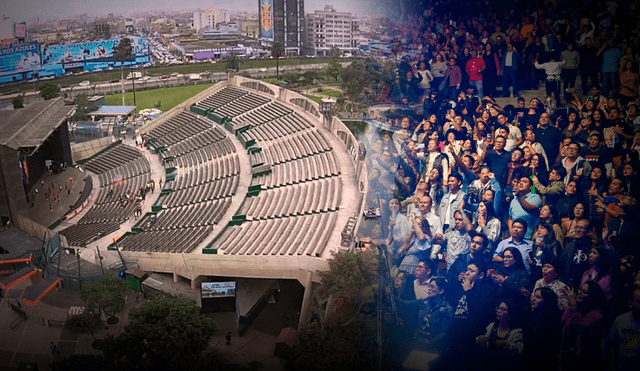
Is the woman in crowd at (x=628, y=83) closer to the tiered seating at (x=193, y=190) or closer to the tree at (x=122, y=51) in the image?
the tiered seating at (x=193, y=190)

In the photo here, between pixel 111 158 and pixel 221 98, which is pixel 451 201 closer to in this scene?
pixel 111 158

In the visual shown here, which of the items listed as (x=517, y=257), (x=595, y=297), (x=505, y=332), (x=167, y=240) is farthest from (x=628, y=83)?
(x=167, y=240)

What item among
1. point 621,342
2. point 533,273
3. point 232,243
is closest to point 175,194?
point 232,243

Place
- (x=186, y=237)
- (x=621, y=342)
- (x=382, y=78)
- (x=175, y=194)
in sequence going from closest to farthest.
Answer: (x=621, y=342), (x=186, y=237), (x=382, y=78), (x=175, y=194)

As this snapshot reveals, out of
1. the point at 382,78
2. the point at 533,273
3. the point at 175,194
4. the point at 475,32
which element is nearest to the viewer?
the point at 533,273

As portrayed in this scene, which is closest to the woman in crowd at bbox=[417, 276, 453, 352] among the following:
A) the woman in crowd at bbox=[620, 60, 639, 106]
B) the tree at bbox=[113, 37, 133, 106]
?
the woman in crowd at bbox=[620, 60, 639, 106]

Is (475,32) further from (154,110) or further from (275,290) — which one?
(154,110)
